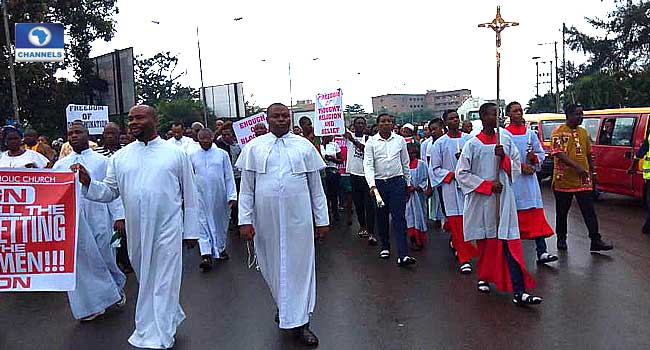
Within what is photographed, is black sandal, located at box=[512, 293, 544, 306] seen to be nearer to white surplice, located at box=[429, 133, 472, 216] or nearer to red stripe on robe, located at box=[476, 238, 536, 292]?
red stripe on robe, located at box=[476, 238, 536, 292]

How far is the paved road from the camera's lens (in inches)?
203

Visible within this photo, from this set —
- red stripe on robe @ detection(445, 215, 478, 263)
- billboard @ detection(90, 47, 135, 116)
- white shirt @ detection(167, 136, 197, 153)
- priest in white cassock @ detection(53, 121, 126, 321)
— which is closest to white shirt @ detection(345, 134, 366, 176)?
red stripe on robe @ detection(445, 215, 478, 263)

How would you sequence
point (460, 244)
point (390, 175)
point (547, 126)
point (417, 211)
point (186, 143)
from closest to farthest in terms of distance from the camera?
point (460, 244)
point (390, 175)
point (417, 211)
point (186, 143)
point (547, 126)

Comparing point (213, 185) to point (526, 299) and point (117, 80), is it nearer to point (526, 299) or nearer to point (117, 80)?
point (526, 299)

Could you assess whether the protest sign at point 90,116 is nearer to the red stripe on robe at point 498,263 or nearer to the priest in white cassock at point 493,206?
the priest in white cassock at point 493,206

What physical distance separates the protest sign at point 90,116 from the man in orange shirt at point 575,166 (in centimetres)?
871

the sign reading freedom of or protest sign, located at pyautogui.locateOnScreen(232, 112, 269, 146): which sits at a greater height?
protest sign, located at pyautogui.locateOnScreen(232, 112, 269, 146)

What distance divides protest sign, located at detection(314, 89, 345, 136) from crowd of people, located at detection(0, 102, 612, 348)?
2341mm

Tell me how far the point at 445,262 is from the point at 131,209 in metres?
4.20

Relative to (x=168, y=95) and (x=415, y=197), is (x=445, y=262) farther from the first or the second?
(x=168, y=95)

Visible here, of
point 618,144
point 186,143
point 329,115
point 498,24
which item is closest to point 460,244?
point 498,24

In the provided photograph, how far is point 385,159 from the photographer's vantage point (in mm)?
7836

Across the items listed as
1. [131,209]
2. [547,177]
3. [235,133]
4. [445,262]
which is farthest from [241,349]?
[547,177]

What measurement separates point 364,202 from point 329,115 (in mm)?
2337
